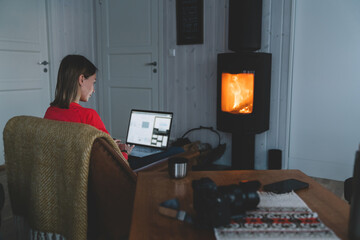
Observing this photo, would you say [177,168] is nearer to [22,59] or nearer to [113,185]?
[113,185]

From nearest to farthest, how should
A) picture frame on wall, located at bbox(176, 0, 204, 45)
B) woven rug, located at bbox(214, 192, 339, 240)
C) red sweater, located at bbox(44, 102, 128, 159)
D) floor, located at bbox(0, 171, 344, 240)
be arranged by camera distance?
woven rug, located at bbox(214, 192, 339, 240) < red sweater, located at bbox(44, 102, 128, 159) < floor, located at bbox(0, 171, 344, 240) < picture frame on wall, located at bbox(176, 0, 204, 45)

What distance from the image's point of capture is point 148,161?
69.6 inches

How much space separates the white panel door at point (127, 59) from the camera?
397 cm

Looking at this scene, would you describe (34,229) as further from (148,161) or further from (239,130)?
(239,130)

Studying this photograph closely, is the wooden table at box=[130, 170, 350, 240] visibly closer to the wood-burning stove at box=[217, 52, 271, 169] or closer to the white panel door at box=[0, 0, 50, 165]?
the wood-burning stove at box=[217, 52, 271, 169]

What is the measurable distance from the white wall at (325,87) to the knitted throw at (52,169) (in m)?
2.42

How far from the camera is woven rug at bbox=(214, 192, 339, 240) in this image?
Answer: 76 centimetres

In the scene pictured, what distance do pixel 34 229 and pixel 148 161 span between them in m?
0.64

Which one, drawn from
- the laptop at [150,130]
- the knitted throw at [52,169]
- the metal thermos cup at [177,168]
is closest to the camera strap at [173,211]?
the metal thermos cup at [177,168]

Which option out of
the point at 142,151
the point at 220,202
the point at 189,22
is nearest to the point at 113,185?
the point at 220,202

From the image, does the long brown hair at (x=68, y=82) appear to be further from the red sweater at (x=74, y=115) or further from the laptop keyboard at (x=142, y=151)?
the laptop keyboard at (x=142, y=151)

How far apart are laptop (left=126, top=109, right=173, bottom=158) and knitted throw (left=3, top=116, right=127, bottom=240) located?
104cm

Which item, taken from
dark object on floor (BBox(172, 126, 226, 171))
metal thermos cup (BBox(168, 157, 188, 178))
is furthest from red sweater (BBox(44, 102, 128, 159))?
dark object on floor (BBox(172, 126, 226, 171))

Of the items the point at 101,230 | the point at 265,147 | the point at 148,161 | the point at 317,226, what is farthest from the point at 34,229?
the point at 265,147
